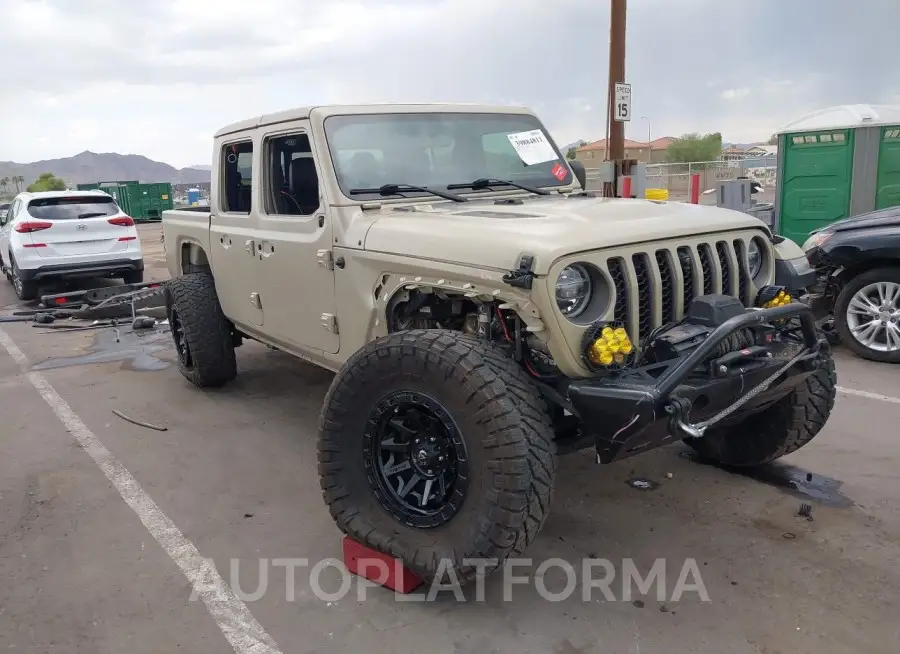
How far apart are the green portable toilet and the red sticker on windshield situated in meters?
6.65

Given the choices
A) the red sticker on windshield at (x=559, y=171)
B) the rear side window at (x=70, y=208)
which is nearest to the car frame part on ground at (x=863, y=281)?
the red sticker on windshield at (x=559, y=171)

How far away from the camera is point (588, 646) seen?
2.86 meters

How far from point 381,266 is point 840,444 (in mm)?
3137

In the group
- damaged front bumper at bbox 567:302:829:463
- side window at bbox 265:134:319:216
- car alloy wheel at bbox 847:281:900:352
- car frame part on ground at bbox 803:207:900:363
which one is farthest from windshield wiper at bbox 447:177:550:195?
car alloy wheel at bbox 847:281:900:352

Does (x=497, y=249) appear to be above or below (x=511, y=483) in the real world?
above

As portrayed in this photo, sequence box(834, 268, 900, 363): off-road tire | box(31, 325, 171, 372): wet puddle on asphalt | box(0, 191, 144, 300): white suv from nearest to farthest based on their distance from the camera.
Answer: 1. box(834, 268, 900, 363): off-road tire
2. box(31, 325, 171, 372): wet puddle on asphalt
3. box(0, 191, 144, 300): white suv

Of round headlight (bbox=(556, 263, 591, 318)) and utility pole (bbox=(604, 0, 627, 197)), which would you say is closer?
round headlight (bbox=(556, 263, 591, 318))

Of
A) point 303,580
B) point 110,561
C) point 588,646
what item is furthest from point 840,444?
point 110,561

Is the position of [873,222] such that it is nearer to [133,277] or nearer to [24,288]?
[133,277]

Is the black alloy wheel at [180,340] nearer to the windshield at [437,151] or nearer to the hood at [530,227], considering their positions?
the windshield at [437,151]

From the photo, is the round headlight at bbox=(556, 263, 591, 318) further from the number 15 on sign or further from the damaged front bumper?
the number 15 on sign

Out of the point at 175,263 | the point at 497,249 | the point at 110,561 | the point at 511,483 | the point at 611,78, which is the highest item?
the point at 611,78

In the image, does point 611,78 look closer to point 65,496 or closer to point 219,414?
point 219,414

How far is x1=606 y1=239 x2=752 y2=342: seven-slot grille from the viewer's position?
10.1 ft
